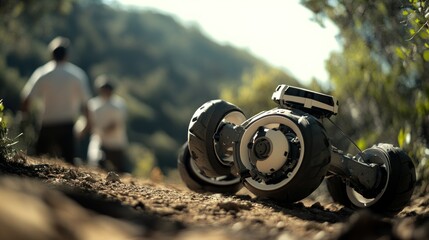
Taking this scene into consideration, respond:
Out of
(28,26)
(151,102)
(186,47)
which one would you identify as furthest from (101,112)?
(186,47)

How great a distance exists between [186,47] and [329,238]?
131m

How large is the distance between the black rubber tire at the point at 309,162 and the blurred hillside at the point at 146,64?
4887cm

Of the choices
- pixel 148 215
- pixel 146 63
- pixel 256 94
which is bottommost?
pixel 148 215

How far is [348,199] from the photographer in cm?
632

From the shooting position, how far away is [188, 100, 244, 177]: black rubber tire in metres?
6.19

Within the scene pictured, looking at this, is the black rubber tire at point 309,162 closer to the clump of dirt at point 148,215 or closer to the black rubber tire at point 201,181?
the clump of dirt at point 148,215

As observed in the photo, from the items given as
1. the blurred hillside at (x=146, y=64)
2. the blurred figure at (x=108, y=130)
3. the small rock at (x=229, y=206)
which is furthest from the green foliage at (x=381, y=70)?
the blurred hillside at (x=146, y=64)

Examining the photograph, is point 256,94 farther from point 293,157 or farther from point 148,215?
point 148,215

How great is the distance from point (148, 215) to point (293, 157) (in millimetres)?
1541

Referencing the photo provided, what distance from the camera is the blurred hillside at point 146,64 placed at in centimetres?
7675

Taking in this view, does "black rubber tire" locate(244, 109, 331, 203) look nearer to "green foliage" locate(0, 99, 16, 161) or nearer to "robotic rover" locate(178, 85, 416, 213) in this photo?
"robotic rover" locate(178, 85, 416, 213)

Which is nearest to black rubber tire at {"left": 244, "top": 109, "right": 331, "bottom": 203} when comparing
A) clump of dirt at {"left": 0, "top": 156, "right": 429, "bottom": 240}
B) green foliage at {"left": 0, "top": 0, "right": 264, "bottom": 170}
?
clump of dirt at {"left": 0, "top": 156, "right": 429, "bottom": 240}

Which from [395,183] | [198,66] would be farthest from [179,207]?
[198,66]

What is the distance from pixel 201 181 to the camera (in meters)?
6.91
